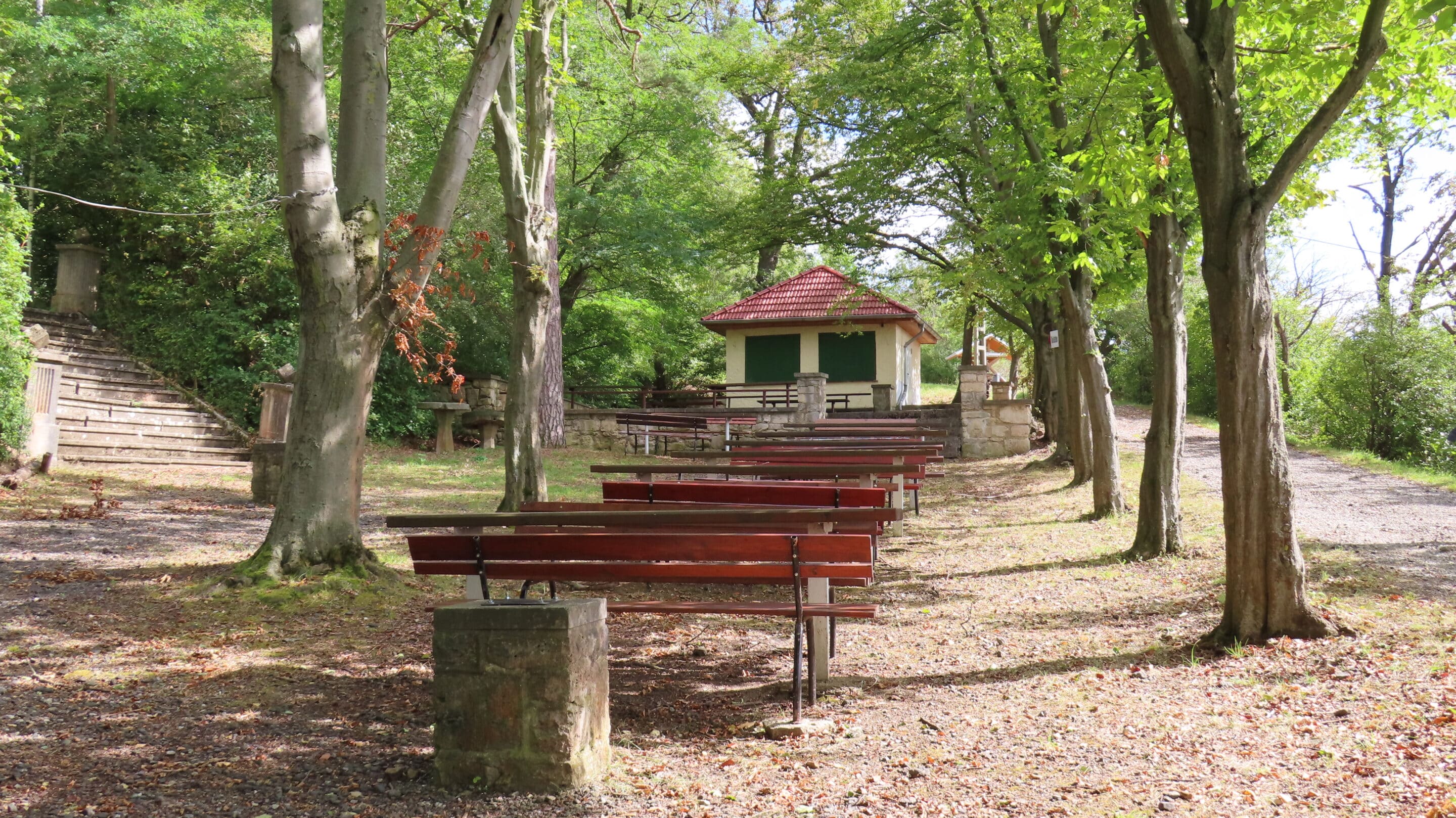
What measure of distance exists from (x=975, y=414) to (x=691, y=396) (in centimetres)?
1005

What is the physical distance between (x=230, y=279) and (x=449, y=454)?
5.46 m

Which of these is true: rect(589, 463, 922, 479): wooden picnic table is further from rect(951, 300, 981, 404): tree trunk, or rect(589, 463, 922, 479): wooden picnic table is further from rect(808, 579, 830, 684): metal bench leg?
rect(951, 300, 981, 404): tree trunk

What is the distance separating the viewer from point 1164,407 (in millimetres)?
8695

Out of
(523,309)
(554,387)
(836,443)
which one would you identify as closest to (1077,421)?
(836,443)

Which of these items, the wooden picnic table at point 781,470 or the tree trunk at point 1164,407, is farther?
the tree trunk at point 1164,407

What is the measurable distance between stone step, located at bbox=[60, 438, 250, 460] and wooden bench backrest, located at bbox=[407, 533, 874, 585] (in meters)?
12.0

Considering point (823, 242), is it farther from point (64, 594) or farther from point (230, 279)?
point (64, 594)

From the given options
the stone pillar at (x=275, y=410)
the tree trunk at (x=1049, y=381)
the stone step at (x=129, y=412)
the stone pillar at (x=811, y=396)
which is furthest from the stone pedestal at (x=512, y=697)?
the stone pillar at (x=811, y=396)

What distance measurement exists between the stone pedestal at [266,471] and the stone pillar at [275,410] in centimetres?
73

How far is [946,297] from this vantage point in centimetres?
2078

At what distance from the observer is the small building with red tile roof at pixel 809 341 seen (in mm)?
28906

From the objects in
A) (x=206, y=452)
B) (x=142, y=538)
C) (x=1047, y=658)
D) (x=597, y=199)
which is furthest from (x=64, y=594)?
(x=597, y=199)

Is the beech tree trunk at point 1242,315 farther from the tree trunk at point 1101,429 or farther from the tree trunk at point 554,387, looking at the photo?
the tree trunk at point 554,387

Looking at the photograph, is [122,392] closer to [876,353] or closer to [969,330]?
[876,353]
